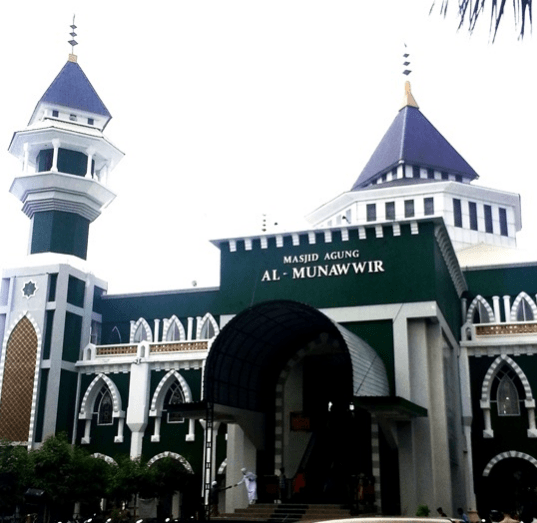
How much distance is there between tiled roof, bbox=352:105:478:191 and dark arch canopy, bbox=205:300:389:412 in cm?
1594

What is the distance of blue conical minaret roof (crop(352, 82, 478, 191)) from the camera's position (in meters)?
37.4

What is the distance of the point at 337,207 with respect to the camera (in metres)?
37.2

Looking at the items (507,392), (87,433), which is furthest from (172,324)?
(507,392)

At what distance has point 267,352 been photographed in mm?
23625

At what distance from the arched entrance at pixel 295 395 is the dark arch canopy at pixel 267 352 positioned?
1.2 inches

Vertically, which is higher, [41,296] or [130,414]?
[41,296]

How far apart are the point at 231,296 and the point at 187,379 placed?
5.87 meters

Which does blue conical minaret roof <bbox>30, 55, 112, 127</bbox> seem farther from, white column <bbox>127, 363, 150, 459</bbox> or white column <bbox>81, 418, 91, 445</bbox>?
white column <bbox>81, 418, 91, 445</bbox>

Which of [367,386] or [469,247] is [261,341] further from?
[469,247]

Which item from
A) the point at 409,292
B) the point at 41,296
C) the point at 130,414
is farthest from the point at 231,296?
the point at 41,296

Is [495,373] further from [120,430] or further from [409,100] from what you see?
[409,100]

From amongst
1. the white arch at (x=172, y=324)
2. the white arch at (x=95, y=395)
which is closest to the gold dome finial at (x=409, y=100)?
the white arch at (x=172, y=324)

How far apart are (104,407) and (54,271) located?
18.6 ft

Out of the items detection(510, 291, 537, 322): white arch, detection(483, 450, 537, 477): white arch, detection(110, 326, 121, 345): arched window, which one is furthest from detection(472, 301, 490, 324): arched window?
detection(110, 326, 121, 345): arched window
